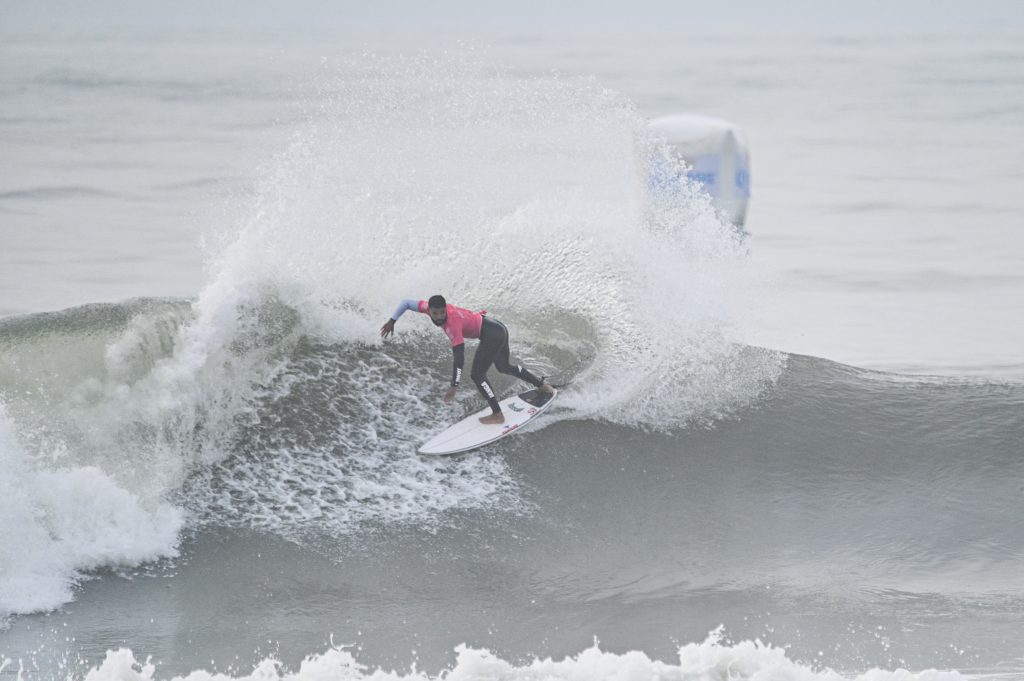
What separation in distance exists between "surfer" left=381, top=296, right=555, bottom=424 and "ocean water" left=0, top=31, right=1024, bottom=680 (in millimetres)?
387

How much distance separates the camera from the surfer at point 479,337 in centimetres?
809

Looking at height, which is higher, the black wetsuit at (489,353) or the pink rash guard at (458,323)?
the pink rash guard at (458,323)

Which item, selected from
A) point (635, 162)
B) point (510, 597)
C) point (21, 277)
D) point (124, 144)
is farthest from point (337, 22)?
point (510, 597)

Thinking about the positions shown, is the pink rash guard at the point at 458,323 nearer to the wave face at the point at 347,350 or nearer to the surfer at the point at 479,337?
the surfer at the point at 479,337

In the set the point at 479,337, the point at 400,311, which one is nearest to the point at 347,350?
the point at 400,311

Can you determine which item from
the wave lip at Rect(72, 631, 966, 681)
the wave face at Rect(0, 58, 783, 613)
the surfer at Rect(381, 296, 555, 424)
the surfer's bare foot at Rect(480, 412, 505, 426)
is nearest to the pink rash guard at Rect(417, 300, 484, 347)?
the surfer at Rect(381, 296, 555, 424)

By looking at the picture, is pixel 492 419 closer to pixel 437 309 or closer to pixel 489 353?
pixel 489 353

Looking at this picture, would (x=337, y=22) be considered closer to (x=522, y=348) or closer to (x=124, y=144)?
(x=124, y=144)

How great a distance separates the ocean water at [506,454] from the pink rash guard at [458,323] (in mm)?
779

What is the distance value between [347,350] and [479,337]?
55.1 inches

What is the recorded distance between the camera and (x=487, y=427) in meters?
8.46

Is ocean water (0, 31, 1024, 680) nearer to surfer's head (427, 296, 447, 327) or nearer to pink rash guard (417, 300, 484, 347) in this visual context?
pink rash guard (417, 300, 484, 347)

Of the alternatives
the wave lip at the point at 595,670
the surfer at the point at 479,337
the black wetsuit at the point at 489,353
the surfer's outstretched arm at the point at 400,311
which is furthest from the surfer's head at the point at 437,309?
the wave lip at the point at 595,670

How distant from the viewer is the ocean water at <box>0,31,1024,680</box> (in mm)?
6238
